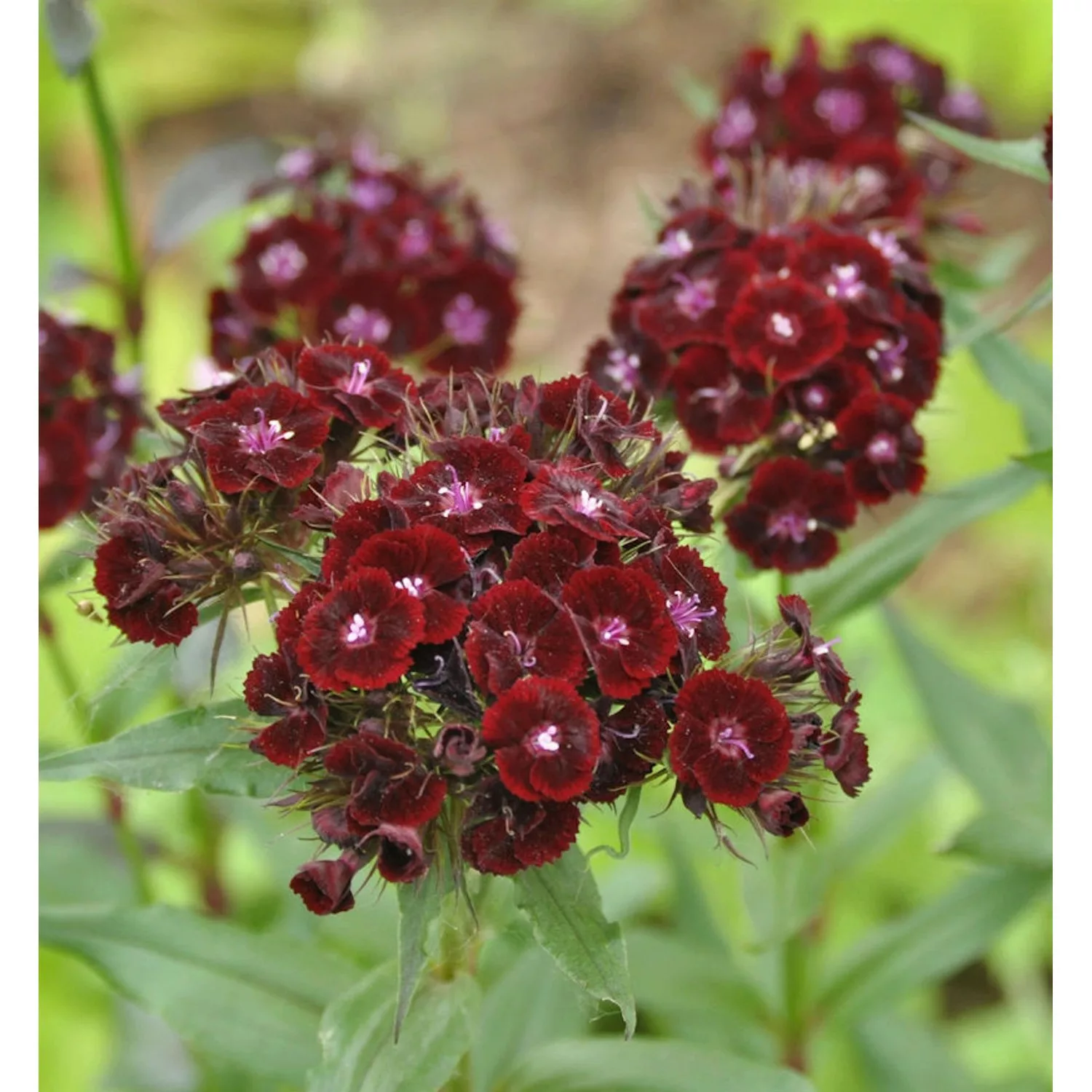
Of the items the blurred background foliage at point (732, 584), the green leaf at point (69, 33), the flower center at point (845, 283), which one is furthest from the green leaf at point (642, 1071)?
the green leaf at point (69, 33)

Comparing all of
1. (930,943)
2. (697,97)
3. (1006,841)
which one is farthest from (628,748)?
(697,97)

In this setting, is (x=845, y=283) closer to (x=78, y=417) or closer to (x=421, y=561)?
(x=421, y=561)

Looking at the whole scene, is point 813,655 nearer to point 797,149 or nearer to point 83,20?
point 797,149

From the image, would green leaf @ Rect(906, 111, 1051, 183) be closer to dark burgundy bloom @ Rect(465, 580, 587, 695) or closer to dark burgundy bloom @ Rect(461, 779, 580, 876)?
dark burgundy bloom @ Rect(465, 580, 587, 695)

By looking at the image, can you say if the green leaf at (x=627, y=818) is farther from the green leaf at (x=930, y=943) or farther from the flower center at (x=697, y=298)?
the green leaf at (x=930, y=943)

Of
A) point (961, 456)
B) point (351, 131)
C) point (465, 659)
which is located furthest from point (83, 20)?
point (351, 131)
